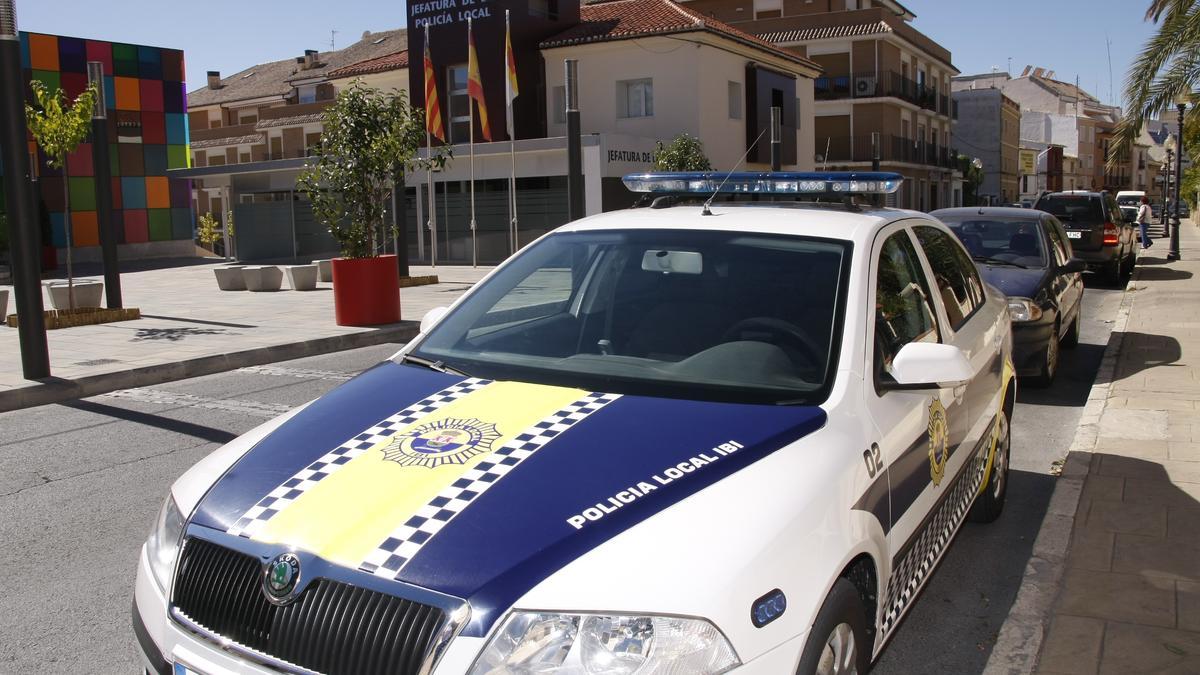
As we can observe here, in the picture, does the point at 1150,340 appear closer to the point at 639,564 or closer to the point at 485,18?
the point at 639,564

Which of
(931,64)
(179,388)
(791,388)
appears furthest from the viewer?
(931,64)

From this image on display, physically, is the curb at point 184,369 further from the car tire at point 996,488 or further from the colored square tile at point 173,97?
the colored square tile at point 173,97

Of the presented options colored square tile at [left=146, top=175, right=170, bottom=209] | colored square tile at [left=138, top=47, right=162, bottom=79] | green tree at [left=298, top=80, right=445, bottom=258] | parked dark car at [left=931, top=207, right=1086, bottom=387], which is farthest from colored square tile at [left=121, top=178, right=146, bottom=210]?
parked dark car at [left=931, top=207, right=1086, bottom=387]

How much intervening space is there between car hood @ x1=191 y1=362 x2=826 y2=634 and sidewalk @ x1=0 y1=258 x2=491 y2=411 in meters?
7.33

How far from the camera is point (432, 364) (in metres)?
3.46

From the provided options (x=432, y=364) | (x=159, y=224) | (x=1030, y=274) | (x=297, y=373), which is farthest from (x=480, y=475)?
(x=159, y=224)

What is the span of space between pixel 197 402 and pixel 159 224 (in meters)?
33.3

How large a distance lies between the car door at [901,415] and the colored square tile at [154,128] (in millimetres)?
39429

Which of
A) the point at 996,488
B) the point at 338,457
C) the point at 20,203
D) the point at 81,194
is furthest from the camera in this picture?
the point at 81,194

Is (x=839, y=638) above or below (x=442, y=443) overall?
below

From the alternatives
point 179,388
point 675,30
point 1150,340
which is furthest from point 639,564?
point 675,30

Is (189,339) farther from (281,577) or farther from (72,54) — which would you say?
(72,54)

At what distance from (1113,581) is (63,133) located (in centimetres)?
1546

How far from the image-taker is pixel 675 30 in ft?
98.2
